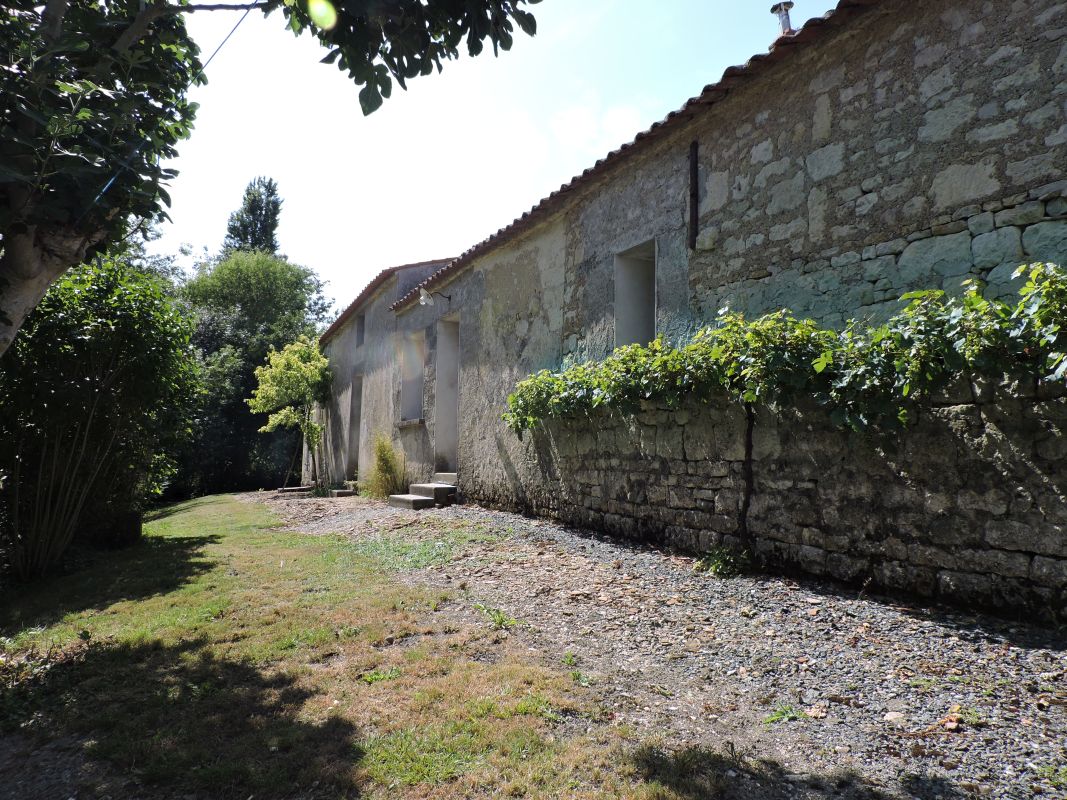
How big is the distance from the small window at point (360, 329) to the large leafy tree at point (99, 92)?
11597mm

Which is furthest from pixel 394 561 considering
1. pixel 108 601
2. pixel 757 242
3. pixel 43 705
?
pixel 757 242

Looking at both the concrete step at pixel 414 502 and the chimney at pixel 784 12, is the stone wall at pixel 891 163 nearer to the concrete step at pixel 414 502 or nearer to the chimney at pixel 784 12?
the chimney at pixel 784 12

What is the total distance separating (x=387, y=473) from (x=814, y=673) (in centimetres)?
952

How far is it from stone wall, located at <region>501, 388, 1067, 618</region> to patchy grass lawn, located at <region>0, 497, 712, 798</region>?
215cm

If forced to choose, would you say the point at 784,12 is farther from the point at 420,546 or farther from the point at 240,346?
the point at 240,346

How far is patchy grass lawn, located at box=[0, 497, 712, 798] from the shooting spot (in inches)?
84.2

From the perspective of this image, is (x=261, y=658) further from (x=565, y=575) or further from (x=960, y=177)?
(x=960, y=177)

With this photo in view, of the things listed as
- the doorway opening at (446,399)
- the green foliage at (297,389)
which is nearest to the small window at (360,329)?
the green foliage at (297,389)

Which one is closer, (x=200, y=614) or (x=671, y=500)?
(x=200, y=614)

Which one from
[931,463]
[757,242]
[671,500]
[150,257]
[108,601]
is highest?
[150,257]

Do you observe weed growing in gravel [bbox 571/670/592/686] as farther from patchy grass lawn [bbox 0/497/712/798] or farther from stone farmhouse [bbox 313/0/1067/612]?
stone farmhouse [bbox 313/0/1067/612]

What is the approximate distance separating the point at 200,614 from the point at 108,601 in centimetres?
123

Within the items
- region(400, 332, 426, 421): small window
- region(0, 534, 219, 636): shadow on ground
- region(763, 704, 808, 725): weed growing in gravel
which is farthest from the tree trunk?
region(400, 332, 426, 421): small window

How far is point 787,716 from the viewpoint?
2568mm
